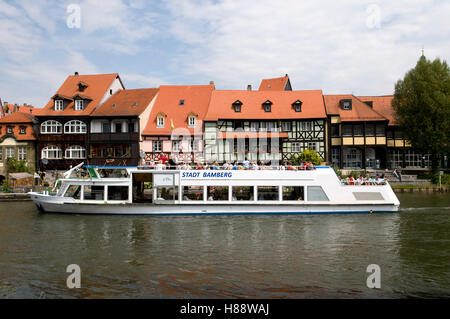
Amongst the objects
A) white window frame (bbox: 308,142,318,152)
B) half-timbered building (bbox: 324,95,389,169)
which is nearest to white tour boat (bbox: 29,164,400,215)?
white window frame (bbox: 308,142,318,152)

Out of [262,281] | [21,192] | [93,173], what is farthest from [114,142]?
[262,281]

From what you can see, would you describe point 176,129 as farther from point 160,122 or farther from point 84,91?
point 84,91

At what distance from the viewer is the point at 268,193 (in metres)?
25.0

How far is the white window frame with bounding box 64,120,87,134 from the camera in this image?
48188mm

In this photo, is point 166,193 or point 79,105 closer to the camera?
point 166,193

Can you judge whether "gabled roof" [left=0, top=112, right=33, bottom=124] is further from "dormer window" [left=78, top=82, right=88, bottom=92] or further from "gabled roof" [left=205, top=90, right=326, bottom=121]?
"gabled roof" [left=205, top=90, right=326, bottom=121]

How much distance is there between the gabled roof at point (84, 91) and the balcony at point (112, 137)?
119 inches

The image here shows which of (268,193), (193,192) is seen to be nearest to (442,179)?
(268,193)

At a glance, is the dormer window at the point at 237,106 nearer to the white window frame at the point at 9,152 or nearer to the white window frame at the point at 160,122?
the white window frame at the point at 160,122

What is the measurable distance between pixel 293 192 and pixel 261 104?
2668 centimetres

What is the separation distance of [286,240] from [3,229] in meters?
14.3

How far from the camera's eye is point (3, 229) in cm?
2048

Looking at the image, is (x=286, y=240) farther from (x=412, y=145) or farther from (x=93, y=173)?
(x=412, y=145)

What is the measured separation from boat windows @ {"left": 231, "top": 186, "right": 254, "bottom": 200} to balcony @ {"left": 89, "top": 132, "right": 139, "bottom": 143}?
2485 cm
